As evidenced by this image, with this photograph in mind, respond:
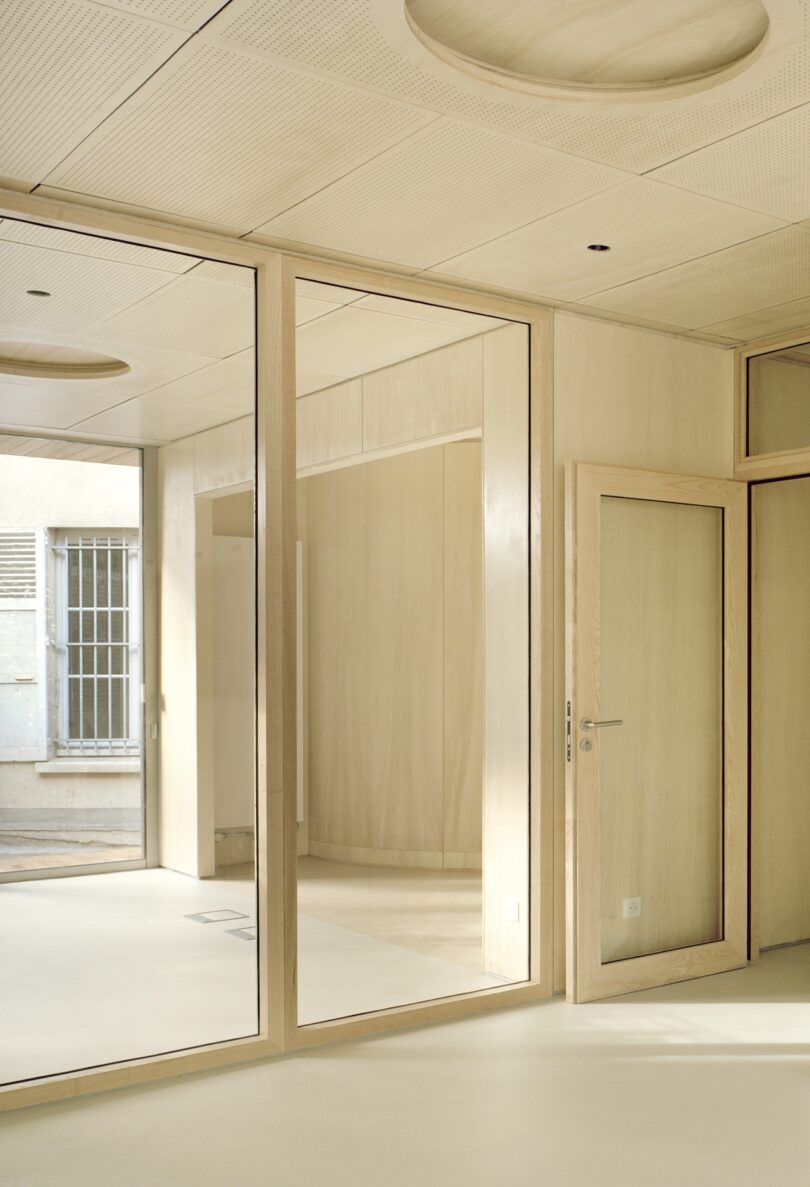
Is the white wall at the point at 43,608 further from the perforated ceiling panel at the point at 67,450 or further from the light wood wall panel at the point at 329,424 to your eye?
the light wood wall panel at the point at 329,424

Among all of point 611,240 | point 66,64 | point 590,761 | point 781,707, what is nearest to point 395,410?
point 611,240

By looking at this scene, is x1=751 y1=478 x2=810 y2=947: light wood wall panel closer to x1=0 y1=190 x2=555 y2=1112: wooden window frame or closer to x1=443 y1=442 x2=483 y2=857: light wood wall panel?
x1=443 y1=442 x2=483 y2=857: light wood wall panel

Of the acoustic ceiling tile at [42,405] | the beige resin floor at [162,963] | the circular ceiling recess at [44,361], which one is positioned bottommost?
the beige resin floor at [162,963]

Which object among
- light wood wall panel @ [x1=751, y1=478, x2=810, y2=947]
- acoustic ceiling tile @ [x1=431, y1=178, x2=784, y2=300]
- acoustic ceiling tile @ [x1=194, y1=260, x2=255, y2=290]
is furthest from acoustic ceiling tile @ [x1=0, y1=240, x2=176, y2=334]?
light wood wall panel @ [x1=751, y1=478, x2=810, y2=947]

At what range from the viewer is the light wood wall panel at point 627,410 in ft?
15.7

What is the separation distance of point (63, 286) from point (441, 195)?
4.10 feet

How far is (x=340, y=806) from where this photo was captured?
438cm

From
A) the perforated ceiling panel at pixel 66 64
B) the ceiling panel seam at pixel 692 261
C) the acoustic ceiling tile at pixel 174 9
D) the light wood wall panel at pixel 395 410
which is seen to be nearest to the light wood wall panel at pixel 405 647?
the light wood wall panel at pixel 395 410

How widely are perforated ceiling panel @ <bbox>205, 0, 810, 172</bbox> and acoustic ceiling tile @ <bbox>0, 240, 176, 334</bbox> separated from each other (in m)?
1.23

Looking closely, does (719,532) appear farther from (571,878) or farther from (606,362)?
(571,878)

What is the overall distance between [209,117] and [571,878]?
120 inches

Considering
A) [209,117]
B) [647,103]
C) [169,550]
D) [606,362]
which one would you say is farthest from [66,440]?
[606,362]

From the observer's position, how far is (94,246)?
12.2 ft

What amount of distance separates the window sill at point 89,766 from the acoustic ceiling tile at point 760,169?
2.45 m
